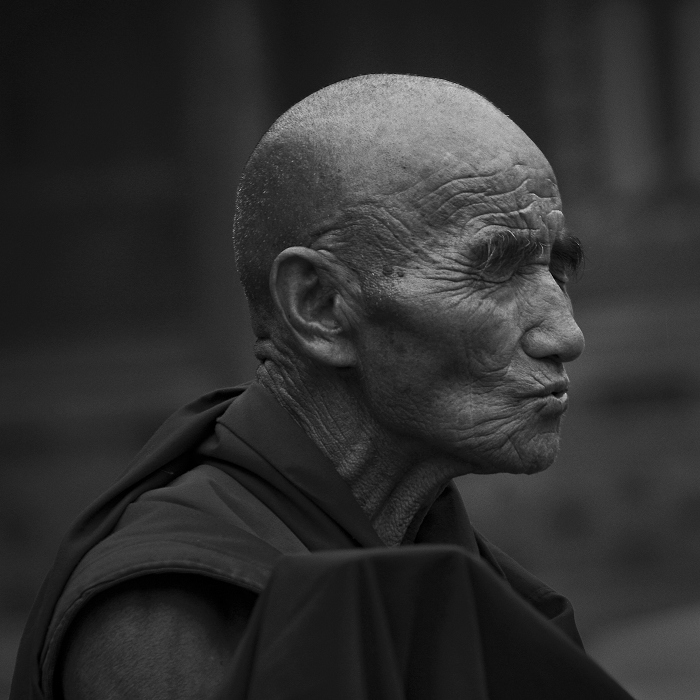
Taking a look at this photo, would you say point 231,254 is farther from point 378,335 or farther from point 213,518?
point 213,518

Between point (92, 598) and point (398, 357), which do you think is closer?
point (92, 598)

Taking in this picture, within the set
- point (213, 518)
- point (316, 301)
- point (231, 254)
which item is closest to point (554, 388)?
point (316, 301)

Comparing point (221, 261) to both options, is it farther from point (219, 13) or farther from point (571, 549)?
point (571, 549)

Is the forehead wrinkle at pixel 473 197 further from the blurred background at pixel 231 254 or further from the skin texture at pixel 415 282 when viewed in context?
the blurred background at pixel 231 254

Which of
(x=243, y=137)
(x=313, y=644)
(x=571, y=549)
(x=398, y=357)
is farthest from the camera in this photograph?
(x=571, y=549)

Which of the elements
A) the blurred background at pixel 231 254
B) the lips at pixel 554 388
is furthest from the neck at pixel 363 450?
the blurred background at pixel 231 254

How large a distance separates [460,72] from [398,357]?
17.6ft

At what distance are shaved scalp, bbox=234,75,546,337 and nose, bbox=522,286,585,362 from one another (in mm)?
171

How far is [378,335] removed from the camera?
1.97m

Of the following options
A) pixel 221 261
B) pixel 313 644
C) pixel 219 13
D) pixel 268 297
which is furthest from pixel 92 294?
pixel 313 644

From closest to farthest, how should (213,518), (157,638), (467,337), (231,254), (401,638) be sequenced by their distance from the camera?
(401,638), (157,638), (213,518), (467,337), (231,254)

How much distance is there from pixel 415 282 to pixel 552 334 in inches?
7.4

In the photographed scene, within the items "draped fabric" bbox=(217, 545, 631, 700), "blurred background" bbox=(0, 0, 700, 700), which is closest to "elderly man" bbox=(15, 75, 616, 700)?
"draped fabric" bbox=(217, 545, 631, 700)

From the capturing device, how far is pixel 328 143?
197 cm
